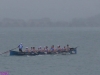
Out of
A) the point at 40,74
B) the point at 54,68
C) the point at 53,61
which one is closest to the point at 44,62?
the point at 53,61

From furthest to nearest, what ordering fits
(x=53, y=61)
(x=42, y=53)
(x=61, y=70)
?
(x=42, y=53)
(x=53, y=61)
(x=61, y=70)

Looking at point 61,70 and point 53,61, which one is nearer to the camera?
point 61,70

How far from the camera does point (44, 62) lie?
211 feet

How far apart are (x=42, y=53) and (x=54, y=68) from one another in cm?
1223

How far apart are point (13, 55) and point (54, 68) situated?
12.3 m

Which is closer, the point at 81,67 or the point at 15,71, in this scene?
the point at 15,71

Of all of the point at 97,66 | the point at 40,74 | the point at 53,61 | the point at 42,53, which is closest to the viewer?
the point at 40,74

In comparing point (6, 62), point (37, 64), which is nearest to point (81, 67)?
point (37, 64)

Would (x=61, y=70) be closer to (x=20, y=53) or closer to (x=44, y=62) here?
(x=44, y=62)

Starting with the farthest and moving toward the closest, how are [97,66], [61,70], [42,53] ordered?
[42,53]
[97,66]
[61,70]

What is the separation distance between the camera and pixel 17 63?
63312 mm

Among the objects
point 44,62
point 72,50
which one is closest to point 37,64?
point 44,62

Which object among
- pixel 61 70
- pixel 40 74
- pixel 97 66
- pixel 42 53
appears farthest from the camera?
pixel 42 53

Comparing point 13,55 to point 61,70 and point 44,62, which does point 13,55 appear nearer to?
point 44,62
